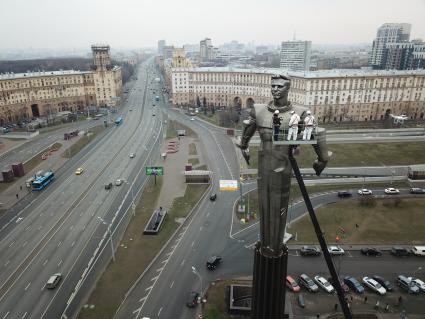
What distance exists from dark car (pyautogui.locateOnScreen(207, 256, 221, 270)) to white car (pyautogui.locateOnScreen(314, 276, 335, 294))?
12061 millimetres

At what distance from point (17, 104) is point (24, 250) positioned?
98.6m

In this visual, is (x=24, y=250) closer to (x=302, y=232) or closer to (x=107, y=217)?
(x=107, y=217)

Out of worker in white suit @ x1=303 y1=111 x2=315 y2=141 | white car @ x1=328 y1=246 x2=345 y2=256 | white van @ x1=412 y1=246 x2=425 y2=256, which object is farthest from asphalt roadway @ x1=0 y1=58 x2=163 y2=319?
white van @ x1=412 y1=246 x2=425 y2=256

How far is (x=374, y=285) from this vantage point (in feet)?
128

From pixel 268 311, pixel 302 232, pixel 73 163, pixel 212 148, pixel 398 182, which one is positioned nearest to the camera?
pixel 268 311

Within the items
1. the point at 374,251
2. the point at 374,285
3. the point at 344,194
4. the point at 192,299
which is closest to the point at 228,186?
the point at 344,194

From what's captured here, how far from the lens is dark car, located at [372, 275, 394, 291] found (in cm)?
3910

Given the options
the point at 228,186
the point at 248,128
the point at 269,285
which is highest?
the point at 248,128

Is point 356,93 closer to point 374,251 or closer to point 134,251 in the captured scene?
point 374,251

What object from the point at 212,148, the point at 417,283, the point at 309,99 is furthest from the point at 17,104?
the point at 417,283

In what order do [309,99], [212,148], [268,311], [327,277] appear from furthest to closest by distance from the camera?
[309,99] → [212,148] → [327,277] → [268,311]

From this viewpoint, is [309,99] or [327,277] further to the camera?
[309,99]

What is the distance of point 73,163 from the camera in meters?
81.7

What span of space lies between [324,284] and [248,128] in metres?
30.7
